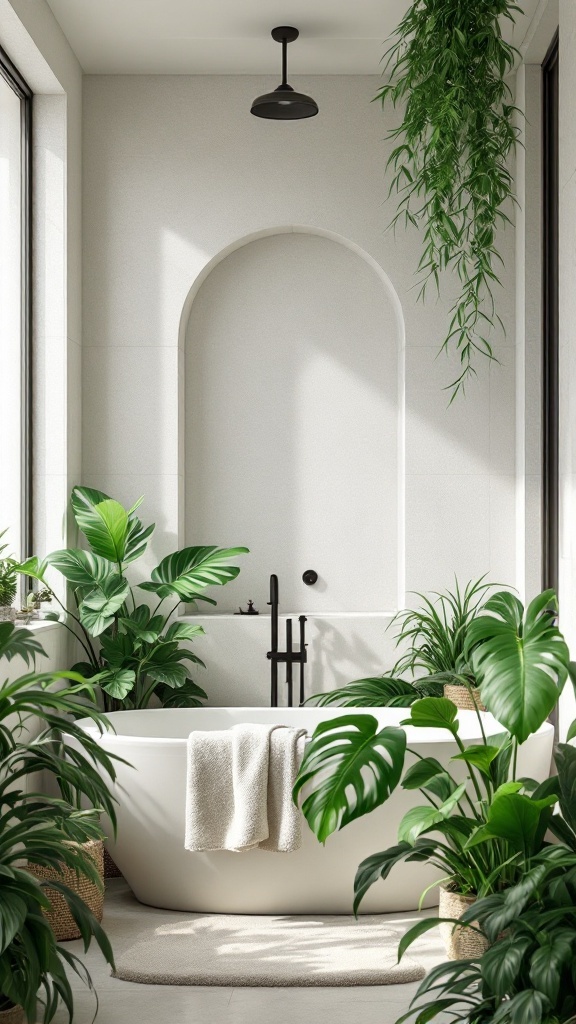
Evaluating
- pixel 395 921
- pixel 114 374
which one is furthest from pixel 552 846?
pixel 114 374

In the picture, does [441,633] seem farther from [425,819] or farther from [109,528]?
[425,819]

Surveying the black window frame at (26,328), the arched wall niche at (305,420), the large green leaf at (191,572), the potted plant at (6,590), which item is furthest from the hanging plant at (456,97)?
the potted plant at (6,590)

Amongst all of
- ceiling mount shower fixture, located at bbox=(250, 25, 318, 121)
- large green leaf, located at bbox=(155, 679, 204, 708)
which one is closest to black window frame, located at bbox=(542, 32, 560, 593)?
ceiling mount shower fixture, located at bbox=(250, 25, 318, 121)

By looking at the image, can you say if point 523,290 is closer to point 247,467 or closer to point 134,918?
point 247,467

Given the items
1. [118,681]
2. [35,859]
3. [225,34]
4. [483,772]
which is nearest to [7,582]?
[118,681]

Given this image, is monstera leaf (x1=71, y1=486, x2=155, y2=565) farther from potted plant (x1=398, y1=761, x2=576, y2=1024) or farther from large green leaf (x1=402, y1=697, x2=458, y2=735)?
potted plant (x1=398, y1=761, x2=576, y2=1024)

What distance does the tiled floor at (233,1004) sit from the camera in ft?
8.83

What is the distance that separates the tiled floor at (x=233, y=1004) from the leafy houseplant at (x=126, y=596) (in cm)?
126

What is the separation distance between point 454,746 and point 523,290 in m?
2.04

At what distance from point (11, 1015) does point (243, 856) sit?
114cm

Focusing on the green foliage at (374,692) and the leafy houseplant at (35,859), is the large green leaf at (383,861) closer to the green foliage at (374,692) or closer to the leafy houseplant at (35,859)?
the leafy houseplant at (35,859)

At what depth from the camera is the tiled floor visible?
2.69m

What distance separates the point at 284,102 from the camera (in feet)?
13.2

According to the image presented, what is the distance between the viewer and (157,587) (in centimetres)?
419
